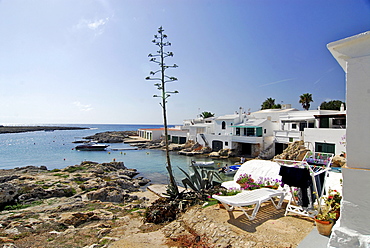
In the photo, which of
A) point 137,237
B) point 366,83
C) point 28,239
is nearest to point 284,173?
point 366,83

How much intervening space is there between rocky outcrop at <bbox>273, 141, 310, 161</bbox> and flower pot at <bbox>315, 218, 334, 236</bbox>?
66.4 feet

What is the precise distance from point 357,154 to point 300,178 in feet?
6.71

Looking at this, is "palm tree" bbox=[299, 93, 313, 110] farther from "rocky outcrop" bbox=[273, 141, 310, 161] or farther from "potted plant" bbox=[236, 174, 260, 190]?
"potted plant" bbox=[236, 174, 260, 190]

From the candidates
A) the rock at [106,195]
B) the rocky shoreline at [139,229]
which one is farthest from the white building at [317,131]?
the rock at [106,195]

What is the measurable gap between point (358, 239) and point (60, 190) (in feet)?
47.6

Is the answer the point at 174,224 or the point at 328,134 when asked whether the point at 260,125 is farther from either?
the point at 174,224

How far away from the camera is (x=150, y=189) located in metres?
16.0

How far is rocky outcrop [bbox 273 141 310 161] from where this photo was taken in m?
22.6

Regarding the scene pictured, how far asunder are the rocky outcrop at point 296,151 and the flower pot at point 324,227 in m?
20.2

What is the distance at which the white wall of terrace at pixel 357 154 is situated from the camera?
3236 mm

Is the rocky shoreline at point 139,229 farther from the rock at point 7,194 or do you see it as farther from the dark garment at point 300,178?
the rock at point 7,194

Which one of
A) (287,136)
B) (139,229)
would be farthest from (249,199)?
(287,136)

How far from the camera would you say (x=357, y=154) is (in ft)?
10.9

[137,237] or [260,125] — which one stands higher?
[260,125]
